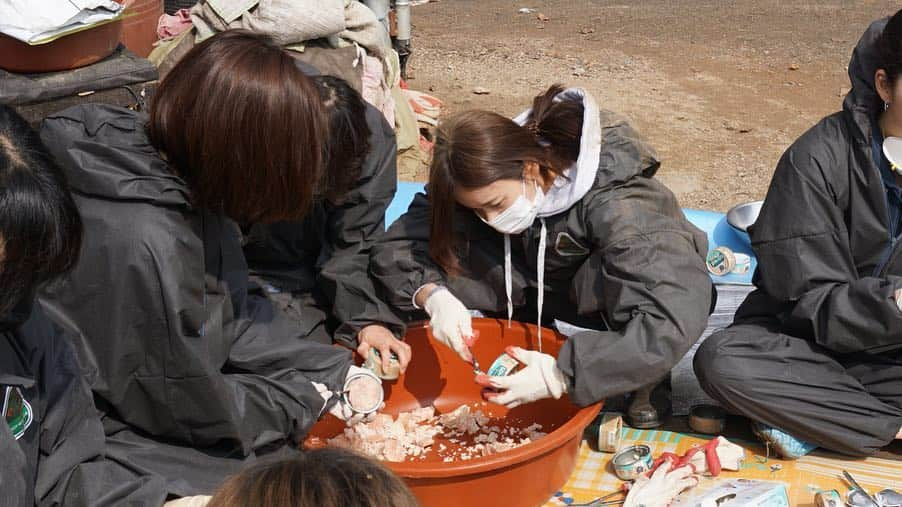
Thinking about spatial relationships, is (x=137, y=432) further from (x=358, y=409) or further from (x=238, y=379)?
(x=358, y=409)

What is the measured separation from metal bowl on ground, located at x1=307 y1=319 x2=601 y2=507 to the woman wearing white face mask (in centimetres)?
14

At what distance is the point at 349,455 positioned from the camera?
4.43ft

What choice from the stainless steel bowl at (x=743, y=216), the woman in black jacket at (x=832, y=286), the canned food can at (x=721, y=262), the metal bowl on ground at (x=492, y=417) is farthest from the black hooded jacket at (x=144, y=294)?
the stainless steel bowl at (x=743, y=216)

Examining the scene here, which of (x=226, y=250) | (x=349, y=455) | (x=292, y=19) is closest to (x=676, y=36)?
(x=292, y=19)

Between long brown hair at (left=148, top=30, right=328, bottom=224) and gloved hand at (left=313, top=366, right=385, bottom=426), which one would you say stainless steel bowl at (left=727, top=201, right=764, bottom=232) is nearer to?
gloved hand at (left=313, top=366, right=385, bottom=426)

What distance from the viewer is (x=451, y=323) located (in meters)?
2.85

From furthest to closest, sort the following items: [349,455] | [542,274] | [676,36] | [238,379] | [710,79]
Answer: [676,36] < [710,79] < [542,274] < [238,379] < [349,455]

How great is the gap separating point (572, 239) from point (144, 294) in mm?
1216

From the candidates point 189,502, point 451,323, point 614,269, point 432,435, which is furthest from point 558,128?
point 189,502

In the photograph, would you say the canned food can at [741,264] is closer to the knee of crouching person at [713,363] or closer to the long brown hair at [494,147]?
the knee of crouching person at [713,363]

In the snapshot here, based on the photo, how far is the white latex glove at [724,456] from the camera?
8.67 ft

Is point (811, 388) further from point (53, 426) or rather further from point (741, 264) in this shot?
point (53, 426)

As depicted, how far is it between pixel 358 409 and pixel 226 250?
22.0 inches

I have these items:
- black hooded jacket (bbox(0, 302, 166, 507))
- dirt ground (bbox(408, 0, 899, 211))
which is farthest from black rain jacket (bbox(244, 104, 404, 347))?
dirt ground (bbox(408, 0, 899, 211))
